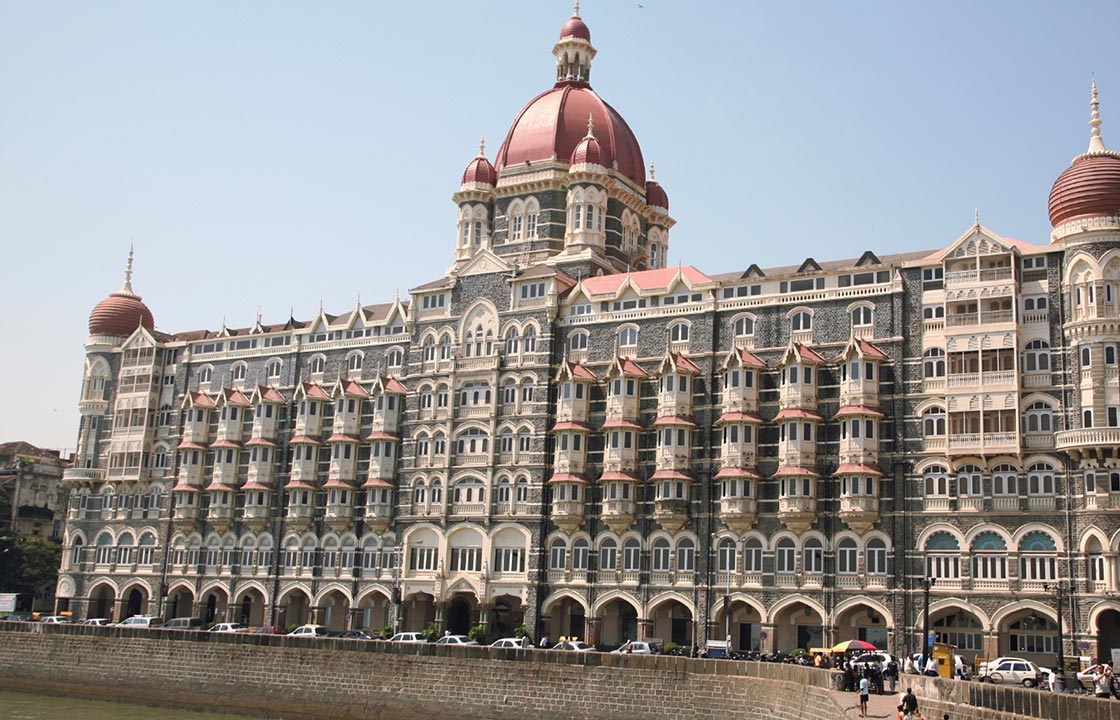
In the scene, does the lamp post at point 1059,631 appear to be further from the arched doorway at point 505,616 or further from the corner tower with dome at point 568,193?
the corner tower with dome at point 568,193

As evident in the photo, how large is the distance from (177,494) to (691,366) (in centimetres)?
3952

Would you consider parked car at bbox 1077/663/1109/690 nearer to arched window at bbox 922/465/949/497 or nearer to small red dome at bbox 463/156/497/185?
arched window at bbox 922/465/949/497

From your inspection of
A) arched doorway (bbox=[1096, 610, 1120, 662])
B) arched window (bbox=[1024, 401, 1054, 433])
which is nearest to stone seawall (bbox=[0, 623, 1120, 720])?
arched doorway (bbox=[1096, 610, 1120, 662])

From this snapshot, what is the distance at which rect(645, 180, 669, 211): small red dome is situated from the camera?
293 ft

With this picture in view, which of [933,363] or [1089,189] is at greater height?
[1089,189]

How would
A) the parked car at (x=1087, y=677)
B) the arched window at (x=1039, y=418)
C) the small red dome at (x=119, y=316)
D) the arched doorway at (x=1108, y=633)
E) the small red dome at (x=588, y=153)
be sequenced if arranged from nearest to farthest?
the parked car at (x=1087, y=677) → the arched doorway at (x=1108, y=633) → the arched window at (x=1039, y=418) → the small red dome at (x=588, y=153) → the small red dome at (x=119, y=316)

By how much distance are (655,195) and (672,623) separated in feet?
108

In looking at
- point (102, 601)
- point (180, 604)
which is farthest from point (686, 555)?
point (102, 601)

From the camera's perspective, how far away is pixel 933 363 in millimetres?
63750

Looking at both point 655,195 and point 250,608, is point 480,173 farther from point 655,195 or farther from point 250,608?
point 250,608

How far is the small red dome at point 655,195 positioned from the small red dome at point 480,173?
443 inches

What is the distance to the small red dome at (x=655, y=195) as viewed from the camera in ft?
293

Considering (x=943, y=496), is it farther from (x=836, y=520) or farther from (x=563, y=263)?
(x=563, y=263)

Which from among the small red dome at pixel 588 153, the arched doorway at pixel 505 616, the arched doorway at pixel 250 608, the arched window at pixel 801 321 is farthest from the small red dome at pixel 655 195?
the arched doorway at pixel 250 608
